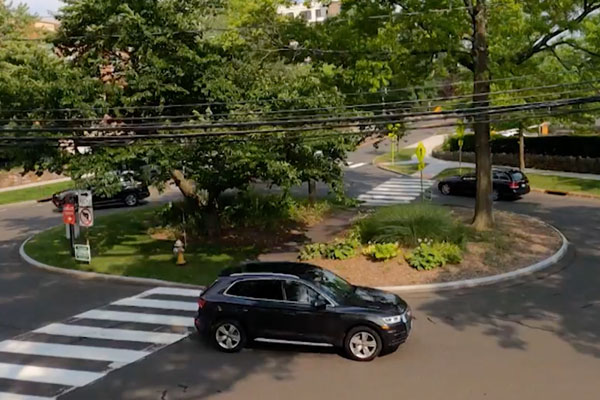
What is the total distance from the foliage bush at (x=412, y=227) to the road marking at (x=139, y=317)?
6915 mm

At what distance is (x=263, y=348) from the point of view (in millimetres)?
11727

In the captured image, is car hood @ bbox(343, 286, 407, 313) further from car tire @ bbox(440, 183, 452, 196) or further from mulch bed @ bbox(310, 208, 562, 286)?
car tire @ bbox(440, 183, 452, 196)

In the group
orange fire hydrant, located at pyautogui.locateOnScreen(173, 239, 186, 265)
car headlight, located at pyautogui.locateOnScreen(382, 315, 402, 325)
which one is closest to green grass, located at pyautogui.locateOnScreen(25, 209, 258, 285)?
orange fire hydrant, located at pyautogui.locateOnScreen(173, 239, 186, 265)

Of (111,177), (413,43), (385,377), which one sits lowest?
(385,377)

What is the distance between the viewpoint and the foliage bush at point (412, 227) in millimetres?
17875

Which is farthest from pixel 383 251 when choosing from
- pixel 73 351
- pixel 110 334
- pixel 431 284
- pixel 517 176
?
pixel 517 176

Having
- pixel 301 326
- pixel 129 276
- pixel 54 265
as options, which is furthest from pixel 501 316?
pixel 54 265

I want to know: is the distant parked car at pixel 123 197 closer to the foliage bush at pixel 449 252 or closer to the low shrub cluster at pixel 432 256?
the low shrub cluster at pixel 432 256

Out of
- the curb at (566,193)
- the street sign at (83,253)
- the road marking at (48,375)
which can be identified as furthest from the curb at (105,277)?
the curb at (566,193)

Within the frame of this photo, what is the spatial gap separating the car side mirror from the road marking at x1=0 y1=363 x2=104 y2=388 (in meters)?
3.98

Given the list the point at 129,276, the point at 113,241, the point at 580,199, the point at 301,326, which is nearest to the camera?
the point at 301,326

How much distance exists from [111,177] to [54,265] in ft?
13.2

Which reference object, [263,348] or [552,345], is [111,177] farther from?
[552,345]

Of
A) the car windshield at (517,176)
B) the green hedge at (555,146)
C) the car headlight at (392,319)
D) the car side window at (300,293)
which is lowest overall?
the car headlight at (392,319)
